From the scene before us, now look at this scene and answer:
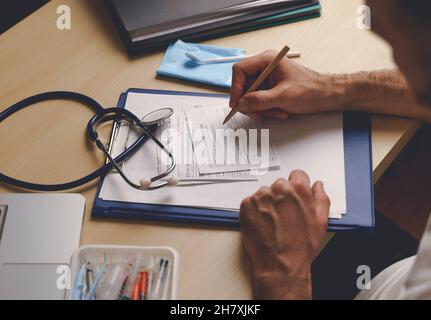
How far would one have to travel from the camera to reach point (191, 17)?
1.09 meters

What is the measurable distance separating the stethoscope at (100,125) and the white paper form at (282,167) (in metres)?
0.02

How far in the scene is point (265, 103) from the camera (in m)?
0.91

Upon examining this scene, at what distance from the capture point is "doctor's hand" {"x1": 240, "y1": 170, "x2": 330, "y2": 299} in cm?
75

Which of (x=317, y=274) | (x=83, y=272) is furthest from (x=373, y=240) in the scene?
(x=83, y=272)

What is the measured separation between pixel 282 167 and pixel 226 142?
113 millimetres

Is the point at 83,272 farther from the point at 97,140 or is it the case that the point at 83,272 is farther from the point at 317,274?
the point at 317,274

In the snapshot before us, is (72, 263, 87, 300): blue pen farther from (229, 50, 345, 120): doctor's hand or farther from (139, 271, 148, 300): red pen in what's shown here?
(229, 50, 345, 120): doctor's hand

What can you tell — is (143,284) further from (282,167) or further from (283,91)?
(283,91)

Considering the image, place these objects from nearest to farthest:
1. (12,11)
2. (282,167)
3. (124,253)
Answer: (124,253), (282,167), (12,11)

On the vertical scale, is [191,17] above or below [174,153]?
above

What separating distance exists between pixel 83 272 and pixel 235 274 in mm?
223

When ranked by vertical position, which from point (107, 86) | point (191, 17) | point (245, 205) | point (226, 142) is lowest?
point (245, 205)

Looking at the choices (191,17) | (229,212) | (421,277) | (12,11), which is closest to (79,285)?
(229,212)

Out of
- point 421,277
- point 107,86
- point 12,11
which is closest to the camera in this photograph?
point 421,277
